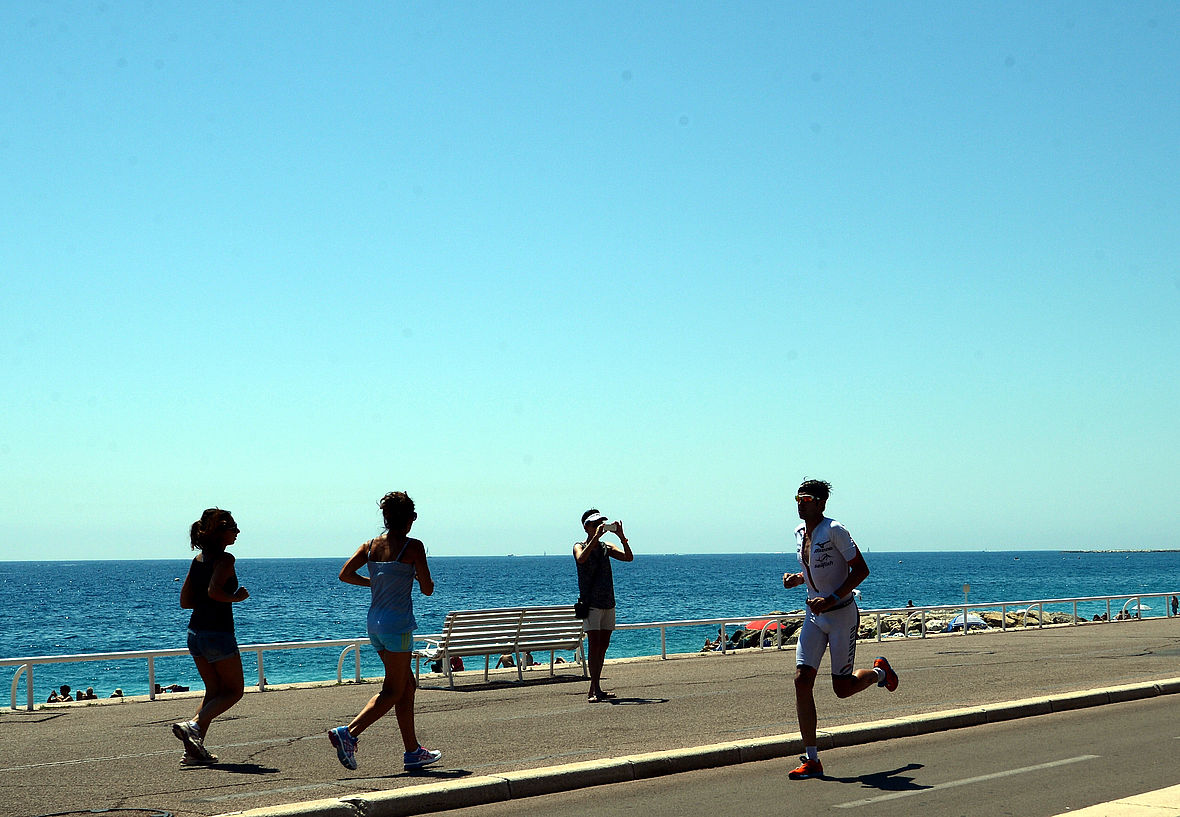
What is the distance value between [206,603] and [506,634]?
301 inches

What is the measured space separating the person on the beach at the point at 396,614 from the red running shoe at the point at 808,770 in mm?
2512

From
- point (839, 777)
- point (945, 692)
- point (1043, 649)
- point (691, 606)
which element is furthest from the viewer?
point (691, 606)

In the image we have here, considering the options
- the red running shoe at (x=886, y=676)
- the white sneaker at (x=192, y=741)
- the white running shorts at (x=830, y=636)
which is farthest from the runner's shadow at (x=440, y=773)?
the red running shoe at (x=886, y=676)

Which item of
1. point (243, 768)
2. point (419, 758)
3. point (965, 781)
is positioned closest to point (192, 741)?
point (243, 768)

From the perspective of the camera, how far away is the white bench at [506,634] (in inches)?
651

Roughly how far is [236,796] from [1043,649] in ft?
53.7

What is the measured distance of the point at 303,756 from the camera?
32.9ft

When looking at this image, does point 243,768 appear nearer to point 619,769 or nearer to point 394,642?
point 394,642

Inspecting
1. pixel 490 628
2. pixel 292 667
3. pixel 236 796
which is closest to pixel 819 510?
pixel 236 796

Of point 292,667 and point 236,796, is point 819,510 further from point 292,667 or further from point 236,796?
point 292,667

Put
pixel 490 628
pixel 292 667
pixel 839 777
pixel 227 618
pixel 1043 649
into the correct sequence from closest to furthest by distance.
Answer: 1. pixel 839 777
2. pixel 227 618
3. pixel 490 628
4. pixel 1043 649
5. pixel 292 667

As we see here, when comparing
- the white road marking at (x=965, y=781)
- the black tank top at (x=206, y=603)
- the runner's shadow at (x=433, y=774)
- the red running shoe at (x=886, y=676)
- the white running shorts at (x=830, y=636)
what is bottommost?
the white road marking at (x=965, y=781)

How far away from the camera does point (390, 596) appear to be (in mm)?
9047

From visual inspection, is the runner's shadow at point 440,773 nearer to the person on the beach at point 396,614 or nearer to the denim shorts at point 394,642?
the person on the beach at point 396,614
